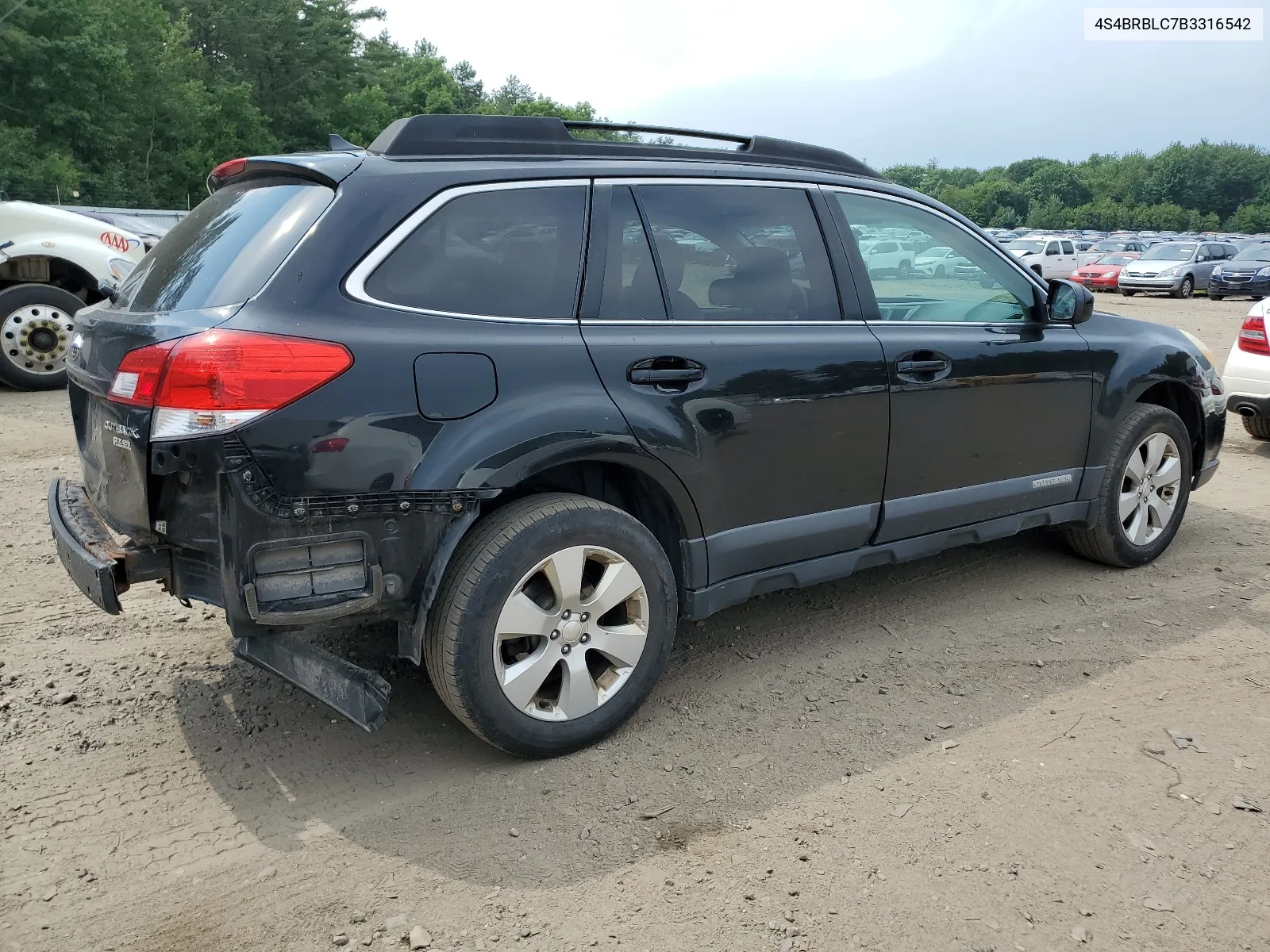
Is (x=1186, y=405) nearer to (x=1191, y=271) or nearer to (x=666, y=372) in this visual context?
(x=666, y=372)

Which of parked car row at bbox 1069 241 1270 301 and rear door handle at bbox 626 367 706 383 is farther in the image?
parked car row at bbox 1069 241 1270 301

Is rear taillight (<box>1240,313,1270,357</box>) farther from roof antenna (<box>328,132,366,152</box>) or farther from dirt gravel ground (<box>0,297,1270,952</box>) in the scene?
roof antenna (<box>328,132,366,152</box>)

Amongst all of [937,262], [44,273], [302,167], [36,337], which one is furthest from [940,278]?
[44,273]

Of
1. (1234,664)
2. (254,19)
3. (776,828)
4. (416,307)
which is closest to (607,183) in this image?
(416,307)

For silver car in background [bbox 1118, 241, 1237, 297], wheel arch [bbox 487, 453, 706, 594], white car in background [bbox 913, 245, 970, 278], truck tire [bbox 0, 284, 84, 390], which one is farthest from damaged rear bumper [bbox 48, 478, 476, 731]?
silver car in background [bbox 1118, 241, 1237, 297]

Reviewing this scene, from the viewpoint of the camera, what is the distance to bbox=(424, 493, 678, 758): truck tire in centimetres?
304

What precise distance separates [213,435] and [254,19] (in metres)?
50.8

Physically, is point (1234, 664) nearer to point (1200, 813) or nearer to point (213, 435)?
point (1200, 813)

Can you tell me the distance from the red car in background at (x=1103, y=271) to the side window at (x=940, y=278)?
1181 inches

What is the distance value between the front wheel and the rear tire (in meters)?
3.54

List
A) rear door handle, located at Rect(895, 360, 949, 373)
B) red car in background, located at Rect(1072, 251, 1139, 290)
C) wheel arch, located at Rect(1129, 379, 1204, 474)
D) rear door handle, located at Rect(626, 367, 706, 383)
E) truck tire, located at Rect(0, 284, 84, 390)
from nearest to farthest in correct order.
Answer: rear door handle, located at Rect(626, 367, 706, 383)
rear door handle, located at Rect(895, 360, 949, 373)
wheel arch, located at Rect(1129, 379, 1204, 474)
truck tire, located at Rect(0, 284, 84, 390)
red car in background, located at Rect(1072, 251, 1139, 290)

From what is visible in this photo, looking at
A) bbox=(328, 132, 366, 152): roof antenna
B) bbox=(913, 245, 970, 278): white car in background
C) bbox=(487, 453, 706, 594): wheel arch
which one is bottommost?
bbox=(487, 453, 706, 594): wheel arch

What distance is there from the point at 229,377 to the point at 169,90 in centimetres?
4382

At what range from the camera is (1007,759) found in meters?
3.32
